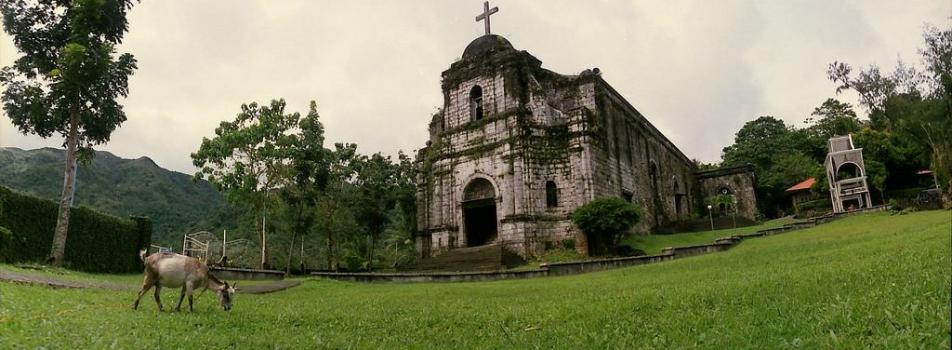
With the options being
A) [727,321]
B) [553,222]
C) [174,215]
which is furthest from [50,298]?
[174,215]

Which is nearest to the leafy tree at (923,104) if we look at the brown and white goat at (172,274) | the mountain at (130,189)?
the brown and white goat at (172,274)

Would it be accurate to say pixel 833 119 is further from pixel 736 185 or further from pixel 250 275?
pixel 250 275

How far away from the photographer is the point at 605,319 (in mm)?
5820

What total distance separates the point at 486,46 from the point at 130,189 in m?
34.2

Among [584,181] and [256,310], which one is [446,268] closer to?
[584,181]

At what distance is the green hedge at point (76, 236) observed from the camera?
14.0 m

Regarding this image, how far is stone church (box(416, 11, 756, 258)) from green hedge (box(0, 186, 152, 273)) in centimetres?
1170

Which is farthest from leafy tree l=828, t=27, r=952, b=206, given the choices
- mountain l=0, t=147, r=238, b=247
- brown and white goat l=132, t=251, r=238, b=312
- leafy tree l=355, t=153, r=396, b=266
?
mountain l=0, t=147, r=238, b=247

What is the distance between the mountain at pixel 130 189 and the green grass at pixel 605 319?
3251cm

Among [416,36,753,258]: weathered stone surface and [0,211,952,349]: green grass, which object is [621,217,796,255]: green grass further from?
[0,211,952,349]: green grass

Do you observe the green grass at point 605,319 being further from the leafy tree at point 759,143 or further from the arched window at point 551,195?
the leafy tree at point 759,143

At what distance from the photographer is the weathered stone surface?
21819 millimetres

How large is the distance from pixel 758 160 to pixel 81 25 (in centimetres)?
4894

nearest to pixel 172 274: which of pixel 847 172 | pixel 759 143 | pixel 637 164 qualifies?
pixel 637 164
